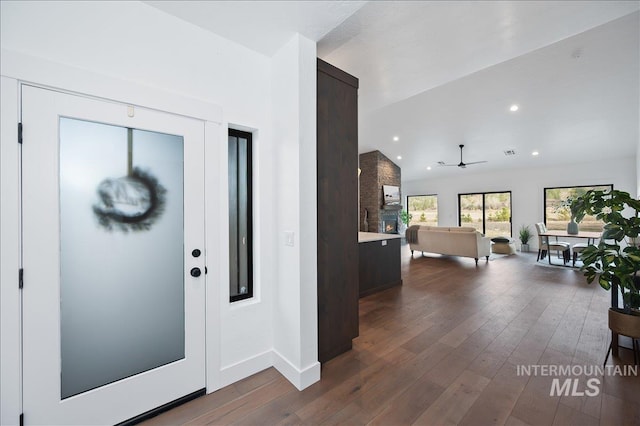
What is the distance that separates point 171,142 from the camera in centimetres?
182

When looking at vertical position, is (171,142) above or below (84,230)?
above

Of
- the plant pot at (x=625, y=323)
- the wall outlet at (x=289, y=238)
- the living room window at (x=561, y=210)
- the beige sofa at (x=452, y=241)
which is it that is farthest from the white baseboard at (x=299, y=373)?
the living room window at (x=561, y=210)

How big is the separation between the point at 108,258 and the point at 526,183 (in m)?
11.3

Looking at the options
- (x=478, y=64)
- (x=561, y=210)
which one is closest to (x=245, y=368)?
(x=478, y=64)

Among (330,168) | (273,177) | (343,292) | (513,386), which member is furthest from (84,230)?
(513,386)

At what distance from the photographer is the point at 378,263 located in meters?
4.35

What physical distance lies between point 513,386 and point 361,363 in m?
1.14

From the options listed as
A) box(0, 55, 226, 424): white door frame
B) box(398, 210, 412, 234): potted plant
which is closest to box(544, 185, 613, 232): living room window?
box(398, 210, 412, 234): potted plant

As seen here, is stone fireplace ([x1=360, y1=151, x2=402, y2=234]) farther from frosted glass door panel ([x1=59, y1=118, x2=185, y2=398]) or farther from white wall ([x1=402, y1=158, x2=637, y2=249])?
frosted glass door panel ([x1=59, y1=118, x2=185, y2=398])

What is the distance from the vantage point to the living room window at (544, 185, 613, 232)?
799 centimetres

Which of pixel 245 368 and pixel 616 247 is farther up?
pixel 616 247

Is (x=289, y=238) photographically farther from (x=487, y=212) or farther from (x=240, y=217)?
(x=487, y=212)

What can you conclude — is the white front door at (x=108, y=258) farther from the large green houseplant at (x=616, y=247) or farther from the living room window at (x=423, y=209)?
the living room window at (x=423, y=209)

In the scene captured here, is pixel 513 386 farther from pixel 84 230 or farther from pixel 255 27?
pixel 255 27
